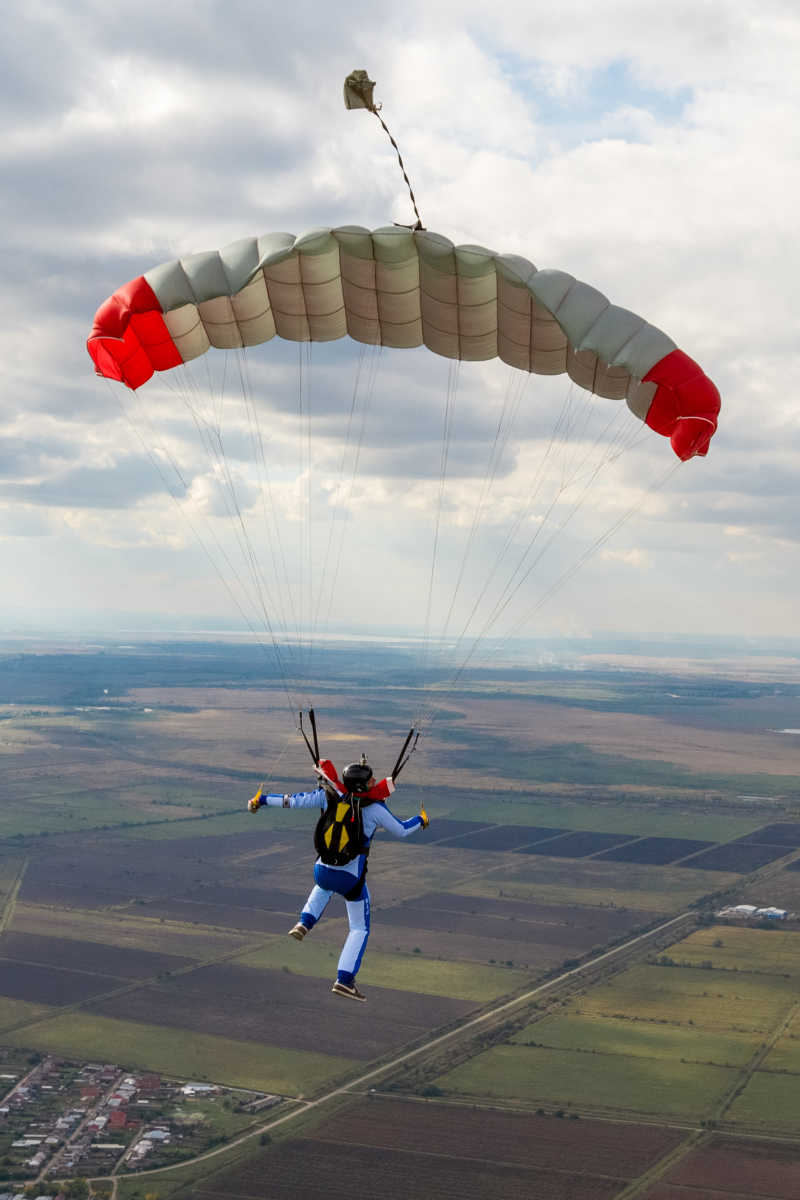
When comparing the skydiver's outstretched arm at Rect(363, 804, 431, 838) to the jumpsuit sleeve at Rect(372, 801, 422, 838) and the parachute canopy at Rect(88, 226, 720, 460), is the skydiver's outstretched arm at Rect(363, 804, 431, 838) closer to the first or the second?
the jumpsuit sleeve at Rect(372, 801, 422, 838)

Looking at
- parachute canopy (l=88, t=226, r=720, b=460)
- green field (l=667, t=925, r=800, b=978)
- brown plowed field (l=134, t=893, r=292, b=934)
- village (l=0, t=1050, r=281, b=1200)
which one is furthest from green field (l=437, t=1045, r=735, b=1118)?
parachute canopy (l=88, t=226, r=720, b=460)

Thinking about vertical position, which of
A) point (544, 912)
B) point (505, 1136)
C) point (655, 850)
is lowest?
point (505, 1136)

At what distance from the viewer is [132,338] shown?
751 inches

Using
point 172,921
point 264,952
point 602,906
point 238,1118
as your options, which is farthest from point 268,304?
point 602,906

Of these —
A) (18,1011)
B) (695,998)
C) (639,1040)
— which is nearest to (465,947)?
(695,998)

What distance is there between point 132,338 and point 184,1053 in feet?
164

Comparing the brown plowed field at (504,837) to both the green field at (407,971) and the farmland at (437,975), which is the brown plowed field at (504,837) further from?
the green field at (407,971)

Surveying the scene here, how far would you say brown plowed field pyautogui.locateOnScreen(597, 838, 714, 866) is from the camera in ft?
370

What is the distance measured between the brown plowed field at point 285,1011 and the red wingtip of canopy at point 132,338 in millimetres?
49337

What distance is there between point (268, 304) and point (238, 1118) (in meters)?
43.6

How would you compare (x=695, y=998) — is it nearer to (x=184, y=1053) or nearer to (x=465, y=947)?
(x=465, y=947)

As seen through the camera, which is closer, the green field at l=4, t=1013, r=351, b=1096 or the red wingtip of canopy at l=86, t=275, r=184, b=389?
the red wingtip of canopy at l=86, t=275, r=184, b=389

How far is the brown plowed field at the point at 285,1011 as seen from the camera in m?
62.8

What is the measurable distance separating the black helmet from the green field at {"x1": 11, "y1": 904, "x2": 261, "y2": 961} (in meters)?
65.5
